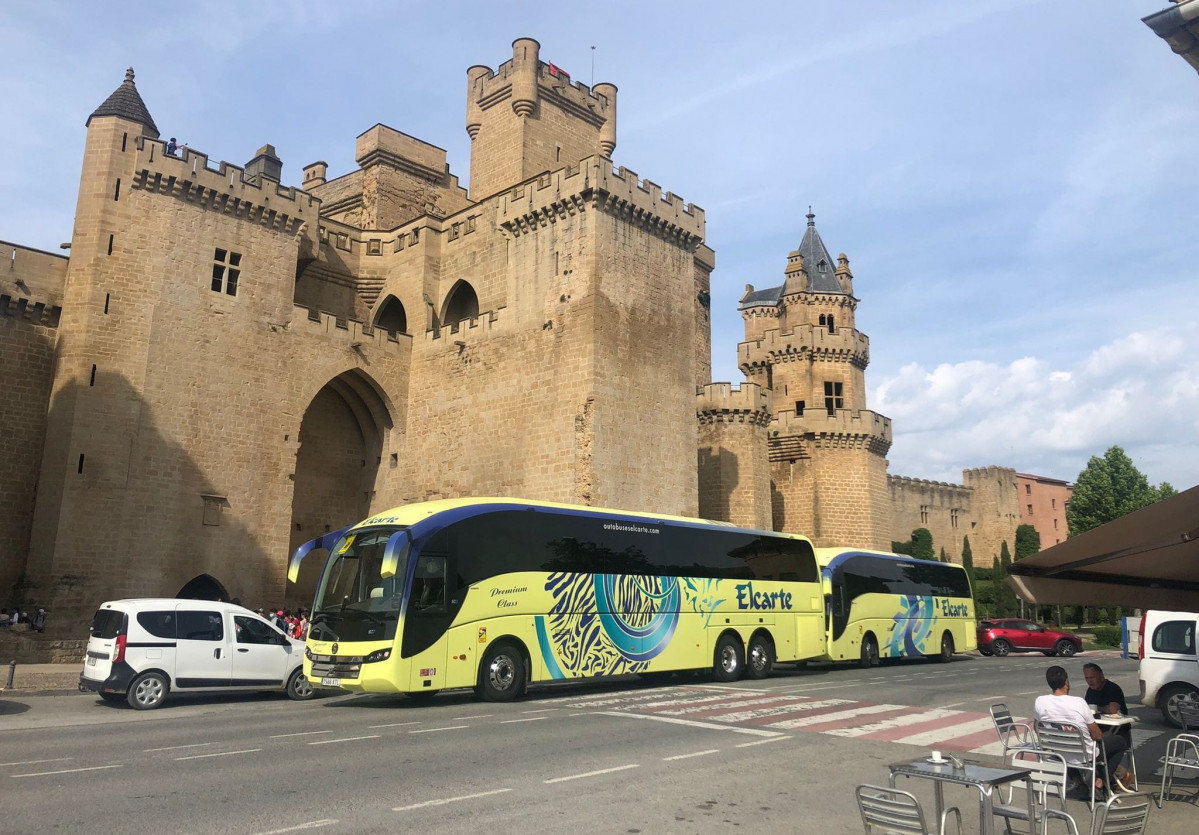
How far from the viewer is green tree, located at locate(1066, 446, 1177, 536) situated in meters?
44.2

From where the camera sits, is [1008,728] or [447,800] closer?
[447,800]

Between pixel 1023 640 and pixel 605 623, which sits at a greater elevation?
pixel 605 623

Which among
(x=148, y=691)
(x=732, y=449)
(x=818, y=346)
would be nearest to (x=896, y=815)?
(x=148, y=691)

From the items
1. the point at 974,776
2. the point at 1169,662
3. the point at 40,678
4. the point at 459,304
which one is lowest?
the point at 40,678

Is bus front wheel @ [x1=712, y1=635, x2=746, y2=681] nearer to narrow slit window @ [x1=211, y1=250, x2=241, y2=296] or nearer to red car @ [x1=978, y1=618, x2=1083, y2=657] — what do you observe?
red car @ [x1=978, y1=618, x2=1083, y2=657]

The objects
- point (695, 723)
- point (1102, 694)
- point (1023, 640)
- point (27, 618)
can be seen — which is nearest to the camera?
point (1102, 694)

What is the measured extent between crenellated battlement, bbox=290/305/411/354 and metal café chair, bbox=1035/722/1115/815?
2352 cm

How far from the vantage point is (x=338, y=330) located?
26.9 m

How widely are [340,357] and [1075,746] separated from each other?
2387 cm

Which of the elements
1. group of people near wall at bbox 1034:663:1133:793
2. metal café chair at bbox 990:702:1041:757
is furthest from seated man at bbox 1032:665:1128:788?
metal café chair at bbox 990:702:1041:757

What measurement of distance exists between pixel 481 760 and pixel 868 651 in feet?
49.3

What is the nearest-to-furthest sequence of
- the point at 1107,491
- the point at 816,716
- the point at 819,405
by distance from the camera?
the point at 816,716 < the point at 819,405 < the point at 1107,491

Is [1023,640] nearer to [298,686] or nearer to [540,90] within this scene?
[298,686]

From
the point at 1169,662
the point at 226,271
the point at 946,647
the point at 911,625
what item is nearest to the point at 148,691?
the point at 1169,662
